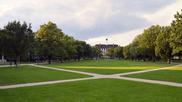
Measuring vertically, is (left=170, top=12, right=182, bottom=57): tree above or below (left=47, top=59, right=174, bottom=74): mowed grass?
above

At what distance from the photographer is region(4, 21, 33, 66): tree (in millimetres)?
55656

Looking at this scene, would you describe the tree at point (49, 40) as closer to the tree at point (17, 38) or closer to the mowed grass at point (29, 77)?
the tree at point (17, 38)

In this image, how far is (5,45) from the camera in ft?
183

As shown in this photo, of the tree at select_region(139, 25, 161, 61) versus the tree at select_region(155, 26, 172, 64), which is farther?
the tree at select_region(139, 25, 161, 61)

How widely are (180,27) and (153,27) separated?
62458 mm

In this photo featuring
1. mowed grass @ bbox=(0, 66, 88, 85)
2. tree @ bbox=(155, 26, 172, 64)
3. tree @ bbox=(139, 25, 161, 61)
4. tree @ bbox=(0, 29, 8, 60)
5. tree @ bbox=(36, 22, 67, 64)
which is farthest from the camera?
tree @ bbox=(139, 25, 161, 61)

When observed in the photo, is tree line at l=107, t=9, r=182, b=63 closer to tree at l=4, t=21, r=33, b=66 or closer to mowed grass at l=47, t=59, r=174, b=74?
mowed grass at l=47, t=59, r=174, b=74

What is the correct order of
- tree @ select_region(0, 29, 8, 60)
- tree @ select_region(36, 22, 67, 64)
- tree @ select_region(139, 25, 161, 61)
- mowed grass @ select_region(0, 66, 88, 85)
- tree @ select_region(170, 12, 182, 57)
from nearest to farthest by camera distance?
mowed grass @ select_region(0, 66, 88, 85) → tree @ select_region(170, 12, 182, 57) → tree @ select_region(0, 29, 8, 60) → tree @ select_region(36, 22, 67, 64) → tree @ select_region(139, 25, 161, 61)

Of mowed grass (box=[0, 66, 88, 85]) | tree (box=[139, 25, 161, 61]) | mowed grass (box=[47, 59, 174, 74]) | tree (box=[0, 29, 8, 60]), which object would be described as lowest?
Answer: mowed grass (box=[0, 66, 88, 85])

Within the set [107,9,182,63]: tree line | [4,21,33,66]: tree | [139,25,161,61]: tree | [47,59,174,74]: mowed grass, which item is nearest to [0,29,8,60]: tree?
[4,21,33,66]: tree

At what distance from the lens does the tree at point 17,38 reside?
5566 centimetres

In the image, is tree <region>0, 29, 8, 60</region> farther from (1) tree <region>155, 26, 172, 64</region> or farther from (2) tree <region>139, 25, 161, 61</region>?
(2) tree <region>139, 25, 161, 61</region>

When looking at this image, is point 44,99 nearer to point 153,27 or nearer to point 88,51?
point 153,27

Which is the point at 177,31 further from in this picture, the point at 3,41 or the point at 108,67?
the point at 3,41
